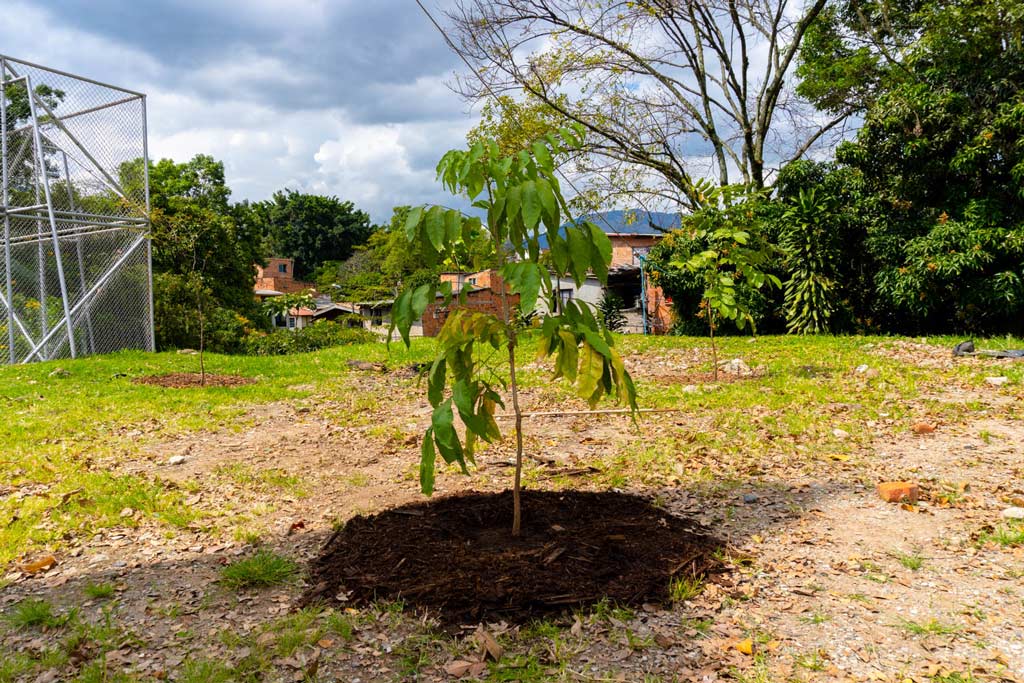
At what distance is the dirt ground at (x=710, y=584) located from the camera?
235cm

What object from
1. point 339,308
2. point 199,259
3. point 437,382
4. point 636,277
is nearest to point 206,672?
point 437,382

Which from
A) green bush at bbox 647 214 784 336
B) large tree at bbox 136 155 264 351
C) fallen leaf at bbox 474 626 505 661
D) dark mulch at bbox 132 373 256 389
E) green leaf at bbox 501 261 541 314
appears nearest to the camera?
green leaf at bbox 501 261 541 314

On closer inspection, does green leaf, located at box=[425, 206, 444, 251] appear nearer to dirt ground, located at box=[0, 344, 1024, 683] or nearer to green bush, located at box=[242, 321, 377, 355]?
dirt ground, located at box=[0, 344, 1024, 683]

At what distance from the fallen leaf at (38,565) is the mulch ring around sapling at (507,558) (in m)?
1.32

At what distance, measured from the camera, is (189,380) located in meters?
8.68

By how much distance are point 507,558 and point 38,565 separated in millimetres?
2260

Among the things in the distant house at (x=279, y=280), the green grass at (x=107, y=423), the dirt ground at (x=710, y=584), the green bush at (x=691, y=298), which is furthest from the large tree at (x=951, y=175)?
the distant house at (x=279, y=280)

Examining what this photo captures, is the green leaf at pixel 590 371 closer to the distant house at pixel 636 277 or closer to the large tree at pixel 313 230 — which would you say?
the distant house at pixel 636 277

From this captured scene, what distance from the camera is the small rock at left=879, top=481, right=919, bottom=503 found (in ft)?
12.1

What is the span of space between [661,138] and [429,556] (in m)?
15.8

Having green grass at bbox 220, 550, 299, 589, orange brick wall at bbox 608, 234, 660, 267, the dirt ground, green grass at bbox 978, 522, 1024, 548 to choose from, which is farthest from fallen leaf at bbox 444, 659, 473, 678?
orange brick wall at bbox 608, 234, 660, 267

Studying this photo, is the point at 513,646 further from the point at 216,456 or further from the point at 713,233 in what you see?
the point at 713,233

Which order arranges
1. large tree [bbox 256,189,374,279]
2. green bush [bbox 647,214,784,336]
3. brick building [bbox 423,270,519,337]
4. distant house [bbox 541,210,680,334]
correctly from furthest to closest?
large tree [bbox 256,189,374,279] < distant house [bbox 541,210,680,334] < green bush [bbox 647,214,784,336] < brick building [bbox 423,270,519,337]

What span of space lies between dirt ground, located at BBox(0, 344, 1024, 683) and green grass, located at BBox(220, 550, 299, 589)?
6cm
